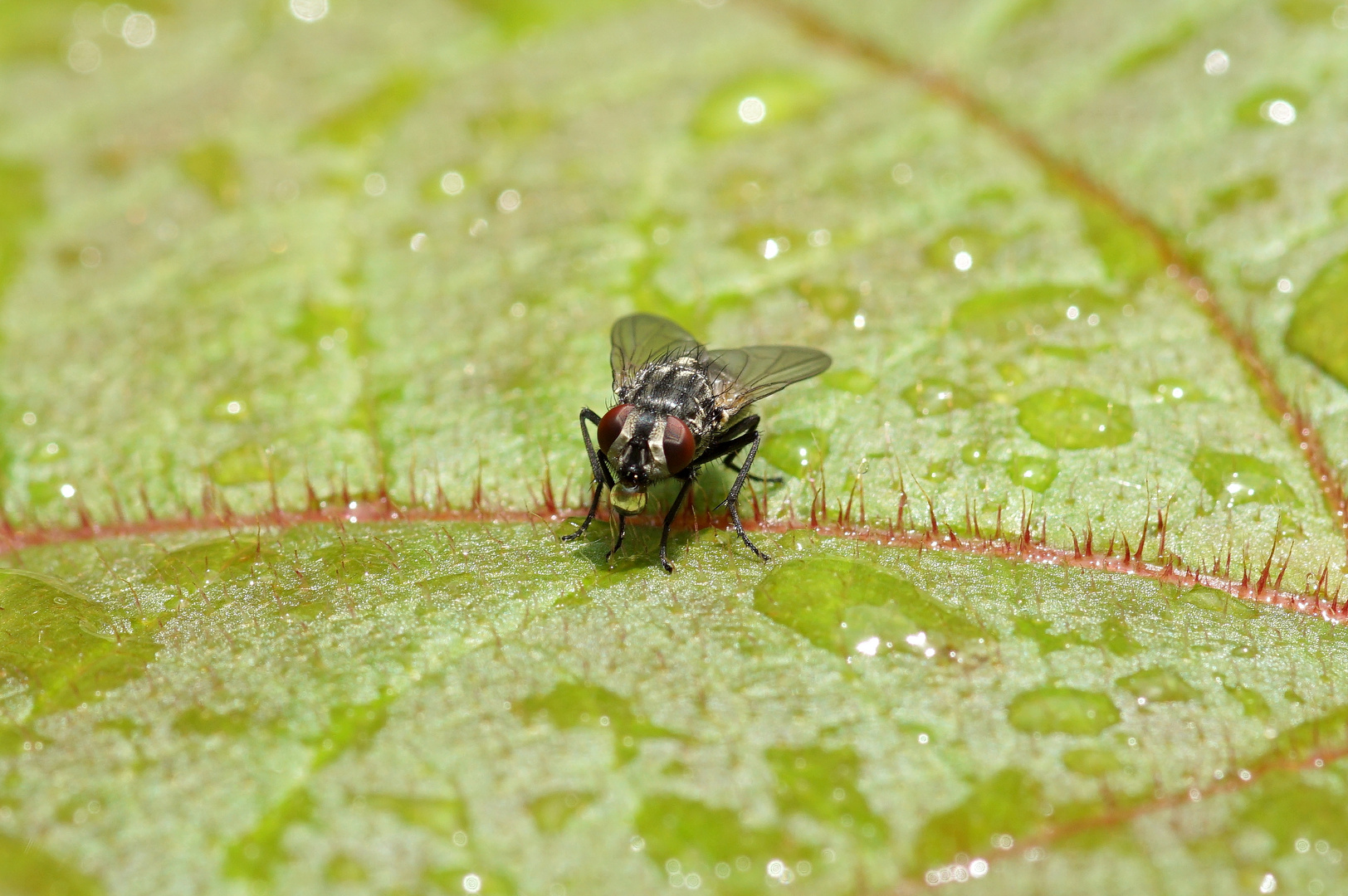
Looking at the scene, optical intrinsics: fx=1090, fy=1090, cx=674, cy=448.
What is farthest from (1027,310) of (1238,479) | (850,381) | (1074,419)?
(1238,479)

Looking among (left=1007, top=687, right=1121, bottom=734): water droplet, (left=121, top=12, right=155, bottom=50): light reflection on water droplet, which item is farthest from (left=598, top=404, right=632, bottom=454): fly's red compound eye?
(left=121, top=12, right=155, bottom=50): light reflection on water droplet

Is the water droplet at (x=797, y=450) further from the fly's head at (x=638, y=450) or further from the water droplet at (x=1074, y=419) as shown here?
the water droplet at (x=1074, y=419)

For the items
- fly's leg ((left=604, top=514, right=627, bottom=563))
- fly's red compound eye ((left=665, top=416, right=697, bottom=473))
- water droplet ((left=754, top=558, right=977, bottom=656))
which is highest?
fly's red compound eye ((left=665, top=416, right=697, bottom=473))

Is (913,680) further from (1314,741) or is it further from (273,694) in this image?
(273,694)

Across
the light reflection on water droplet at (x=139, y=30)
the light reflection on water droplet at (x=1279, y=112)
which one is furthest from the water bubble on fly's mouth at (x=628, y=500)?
the light reflection on water droplet at (x=139, y=30)

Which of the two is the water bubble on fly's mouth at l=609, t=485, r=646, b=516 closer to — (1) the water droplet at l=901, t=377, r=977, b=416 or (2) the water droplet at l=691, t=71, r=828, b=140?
(1) the water droplet at l=901, t=377, r=977, b=416

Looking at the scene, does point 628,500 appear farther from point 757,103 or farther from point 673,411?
point 757,103

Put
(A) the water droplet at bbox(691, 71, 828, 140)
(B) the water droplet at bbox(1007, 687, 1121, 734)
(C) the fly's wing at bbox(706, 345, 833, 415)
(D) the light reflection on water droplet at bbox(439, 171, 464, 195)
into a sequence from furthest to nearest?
(A) the water droplet at bbox(691, 71, 828, 140)
(D) the light reflection on water droplet at bbox(439, 171, 464, 195)
(C) the fly's wing at bbox(706, 345, 833, 415)
(B) the water droplet at bbox(1007, 687, 1121, 734)
